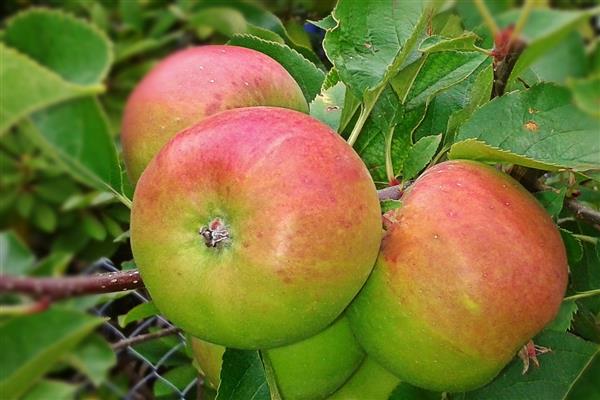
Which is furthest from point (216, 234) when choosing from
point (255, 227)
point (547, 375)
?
point (547, 375)

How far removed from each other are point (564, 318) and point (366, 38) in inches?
12.9

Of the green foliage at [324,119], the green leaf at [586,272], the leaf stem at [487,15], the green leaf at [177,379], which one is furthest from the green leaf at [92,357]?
the green leaf at [177,379]

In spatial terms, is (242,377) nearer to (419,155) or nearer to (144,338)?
(419,155)

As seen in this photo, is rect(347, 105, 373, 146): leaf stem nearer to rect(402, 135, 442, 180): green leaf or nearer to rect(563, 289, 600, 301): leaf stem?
rect(402, 135, 442, 180): green leaf

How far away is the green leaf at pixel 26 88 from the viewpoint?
0.35 metres

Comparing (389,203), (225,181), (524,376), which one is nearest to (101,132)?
(225,181)

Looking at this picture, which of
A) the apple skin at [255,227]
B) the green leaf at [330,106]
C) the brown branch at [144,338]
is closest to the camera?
the apple skin at [255,227]

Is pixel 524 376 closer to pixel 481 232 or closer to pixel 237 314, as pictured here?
pixel 481 232

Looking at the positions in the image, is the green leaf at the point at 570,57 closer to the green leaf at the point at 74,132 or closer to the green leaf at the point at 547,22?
the green leaf at the point at 547,22

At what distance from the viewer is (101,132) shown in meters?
0.43

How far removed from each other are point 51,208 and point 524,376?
0.54 meters

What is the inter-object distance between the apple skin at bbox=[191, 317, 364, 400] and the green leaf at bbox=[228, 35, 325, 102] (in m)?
0.27

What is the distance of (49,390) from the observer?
40 cm

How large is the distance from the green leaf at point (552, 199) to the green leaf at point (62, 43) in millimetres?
470
